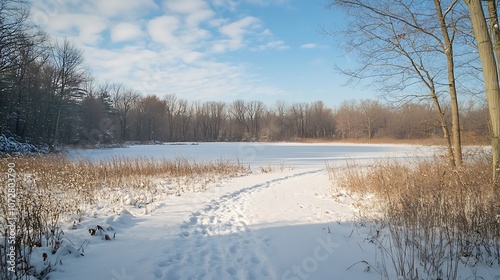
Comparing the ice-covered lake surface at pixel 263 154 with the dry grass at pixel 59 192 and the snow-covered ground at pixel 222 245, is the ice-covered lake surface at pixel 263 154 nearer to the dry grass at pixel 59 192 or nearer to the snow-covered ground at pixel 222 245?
the dry grass at pixel 59 192

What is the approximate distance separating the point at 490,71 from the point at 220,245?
5119 mm

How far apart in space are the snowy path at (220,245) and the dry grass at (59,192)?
54 cm

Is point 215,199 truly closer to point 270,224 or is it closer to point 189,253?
point 270,224

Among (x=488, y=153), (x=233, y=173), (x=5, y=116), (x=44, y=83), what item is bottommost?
(x=233, y=173)

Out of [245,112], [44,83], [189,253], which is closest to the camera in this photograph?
[189,253]

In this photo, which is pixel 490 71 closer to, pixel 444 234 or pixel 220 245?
pixel 444 234

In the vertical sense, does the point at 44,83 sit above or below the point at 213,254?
above

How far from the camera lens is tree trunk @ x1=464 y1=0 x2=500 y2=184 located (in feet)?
12.8

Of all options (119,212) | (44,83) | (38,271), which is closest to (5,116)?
(44,83)

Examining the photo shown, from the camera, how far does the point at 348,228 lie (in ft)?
14.7

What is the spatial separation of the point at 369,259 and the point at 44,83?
39698mm

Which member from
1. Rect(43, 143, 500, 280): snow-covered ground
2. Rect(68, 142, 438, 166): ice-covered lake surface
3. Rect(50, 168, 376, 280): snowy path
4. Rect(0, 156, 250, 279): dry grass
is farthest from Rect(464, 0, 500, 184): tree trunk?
Rect(68, 142, 438, 166): ice-covered lake surface

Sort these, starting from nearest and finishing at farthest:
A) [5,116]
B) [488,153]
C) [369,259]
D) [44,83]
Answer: [369,259]
[488,153]
[5,116]
[44,83]

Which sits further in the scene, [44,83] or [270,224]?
[44,83]
